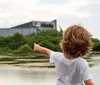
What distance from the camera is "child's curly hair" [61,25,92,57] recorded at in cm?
214

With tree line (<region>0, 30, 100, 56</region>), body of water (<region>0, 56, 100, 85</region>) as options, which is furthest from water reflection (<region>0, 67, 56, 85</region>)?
tree line (<region>0, 30, 100, 56</region>)

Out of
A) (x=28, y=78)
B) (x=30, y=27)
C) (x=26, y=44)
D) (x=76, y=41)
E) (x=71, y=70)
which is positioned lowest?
(x=28, y=78)

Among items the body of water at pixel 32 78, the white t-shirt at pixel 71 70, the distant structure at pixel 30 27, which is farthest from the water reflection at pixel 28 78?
the distant structure at pixel 30 27

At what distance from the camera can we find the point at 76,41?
2.14m

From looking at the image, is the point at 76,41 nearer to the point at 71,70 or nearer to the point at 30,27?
the point at 71,70

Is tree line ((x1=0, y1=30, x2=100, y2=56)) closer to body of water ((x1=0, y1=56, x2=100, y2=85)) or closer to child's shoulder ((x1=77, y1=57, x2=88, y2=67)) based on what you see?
body of water ((x1=0, y1=56, x2=100, y2=85))

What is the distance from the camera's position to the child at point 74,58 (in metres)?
2.14

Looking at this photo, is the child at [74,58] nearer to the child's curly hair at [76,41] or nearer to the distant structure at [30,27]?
the child's curly hair at [76,41]

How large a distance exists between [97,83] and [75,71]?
944 cm

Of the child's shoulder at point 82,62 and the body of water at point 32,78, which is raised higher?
the child's shoulder at point 82,62

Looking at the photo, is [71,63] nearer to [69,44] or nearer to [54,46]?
[69,44]

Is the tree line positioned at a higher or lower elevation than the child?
lower

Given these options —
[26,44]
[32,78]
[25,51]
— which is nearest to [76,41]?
[32,78]

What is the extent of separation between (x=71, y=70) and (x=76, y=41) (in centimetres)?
18
